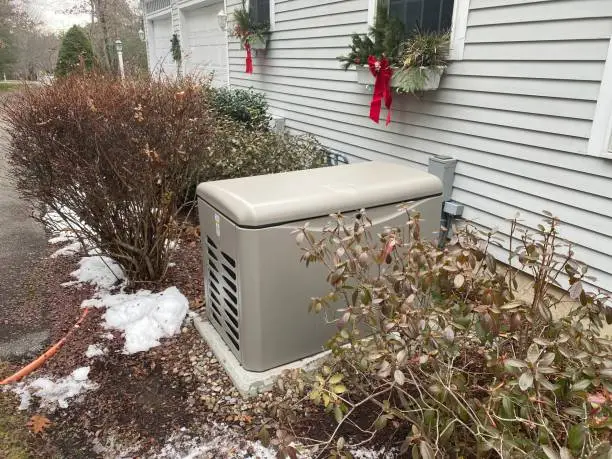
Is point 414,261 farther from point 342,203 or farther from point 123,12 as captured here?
point 123,12

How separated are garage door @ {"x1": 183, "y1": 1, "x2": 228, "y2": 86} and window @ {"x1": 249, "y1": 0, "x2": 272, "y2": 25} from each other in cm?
146

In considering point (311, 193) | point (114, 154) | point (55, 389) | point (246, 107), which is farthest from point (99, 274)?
point (246, 107)

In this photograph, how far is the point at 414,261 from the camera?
1.77 metres

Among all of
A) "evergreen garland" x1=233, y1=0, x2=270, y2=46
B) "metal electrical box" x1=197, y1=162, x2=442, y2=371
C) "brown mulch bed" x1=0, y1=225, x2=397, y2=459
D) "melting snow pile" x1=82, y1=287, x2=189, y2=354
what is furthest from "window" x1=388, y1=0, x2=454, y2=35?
"brown mulch bed" x1=0, y1=225, x2=397, y2=459

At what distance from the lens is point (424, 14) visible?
162 inches

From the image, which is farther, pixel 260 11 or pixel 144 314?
pixel 260 11

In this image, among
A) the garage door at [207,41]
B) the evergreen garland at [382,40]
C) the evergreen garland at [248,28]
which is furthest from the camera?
the garage door at [207,41]

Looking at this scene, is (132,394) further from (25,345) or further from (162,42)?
(162,42)

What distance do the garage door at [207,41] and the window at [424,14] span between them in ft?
16.0

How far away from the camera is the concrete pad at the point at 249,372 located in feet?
7.85

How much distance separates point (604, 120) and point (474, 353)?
1765 mm

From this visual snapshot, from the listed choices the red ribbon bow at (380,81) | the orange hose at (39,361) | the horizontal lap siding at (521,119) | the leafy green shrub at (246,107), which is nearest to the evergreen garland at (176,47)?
the leafy green shrub at (246,107)

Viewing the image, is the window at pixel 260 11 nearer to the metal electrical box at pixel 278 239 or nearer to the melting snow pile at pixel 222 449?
the metal electrical box at pixel 278 239

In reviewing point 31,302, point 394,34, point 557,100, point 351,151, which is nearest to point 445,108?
point 394,34
